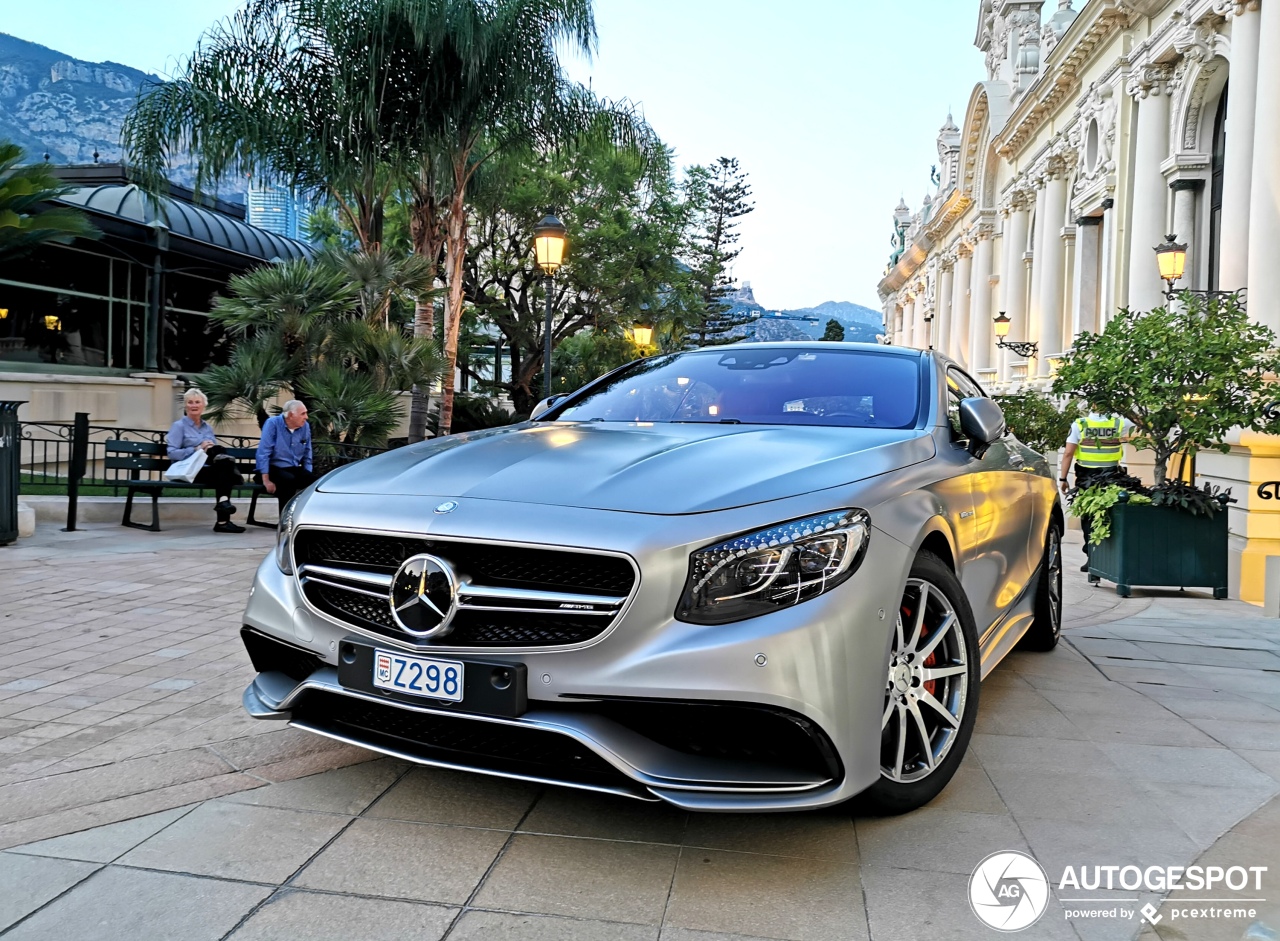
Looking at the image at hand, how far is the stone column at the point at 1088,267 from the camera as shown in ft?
78.3

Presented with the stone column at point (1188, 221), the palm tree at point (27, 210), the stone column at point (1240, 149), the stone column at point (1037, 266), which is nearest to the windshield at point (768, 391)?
the stone column at point (1240, 149)

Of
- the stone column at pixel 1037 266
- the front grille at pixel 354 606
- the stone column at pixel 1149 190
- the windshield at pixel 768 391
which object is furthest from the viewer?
the stone column at pixel 1037 266

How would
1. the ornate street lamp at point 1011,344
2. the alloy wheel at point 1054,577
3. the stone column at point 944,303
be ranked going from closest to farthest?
the alloy wheel at point 1054,577 → the ornate street lamp at point 1011,344 → the stone column at point 944,303

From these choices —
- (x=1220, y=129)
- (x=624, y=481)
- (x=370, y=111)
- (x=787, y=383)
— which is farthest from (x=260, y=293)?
(x=1220, y=129)

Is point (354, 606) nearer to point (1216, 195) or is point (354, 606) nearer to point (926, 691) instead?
point (926, 691)

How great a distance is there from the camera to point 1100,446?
10234 millimetres

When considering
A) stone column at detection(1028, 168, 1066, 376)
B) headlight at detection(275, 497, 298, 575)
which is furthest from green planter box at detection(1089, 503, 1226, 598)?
stone column at detection(1028, 168, 1066, 376)

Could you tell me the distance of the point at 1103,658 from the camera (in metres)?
5.67

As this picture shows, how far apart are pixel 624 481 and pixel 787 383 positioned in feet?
4.94

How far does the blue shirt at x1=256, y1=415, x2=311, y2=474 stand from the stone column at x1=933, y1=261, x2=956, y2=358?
40279mm

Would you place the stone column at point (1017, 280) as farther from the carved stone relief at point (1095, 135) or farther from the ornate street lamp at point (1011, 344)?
the carved stone relief at point (1095, 135)

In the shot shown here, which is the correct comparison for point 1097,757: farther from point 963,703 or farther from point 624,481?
point 624,481

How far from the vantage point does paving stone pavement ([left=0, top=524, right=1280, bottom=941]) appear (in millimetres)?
2449

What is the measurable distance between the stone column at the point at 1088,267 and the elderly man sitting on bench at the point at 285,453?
64.1ft
